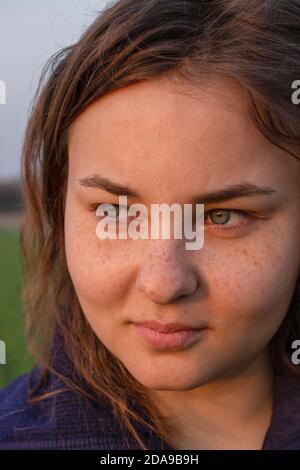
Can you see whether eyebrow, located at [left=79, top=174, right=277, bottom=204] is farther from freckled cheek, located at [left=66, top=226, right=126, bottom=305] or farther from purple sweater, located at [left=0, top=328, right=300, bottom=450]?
purple sweater, located at [left=0, top=328, right=300, bottom=450]

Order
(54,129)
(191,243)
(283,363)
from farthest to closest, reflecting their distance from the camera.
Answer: (283,363) < (54,129) < (191,243)

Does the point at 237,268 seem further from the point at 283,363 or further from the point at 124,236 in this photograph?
the point at 283,363

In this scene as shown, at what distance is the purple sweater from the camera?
5.14 feet

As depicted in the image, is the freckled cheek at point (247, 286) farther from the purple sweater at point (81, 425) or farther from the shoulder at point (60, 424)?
the shoulder at point (60, 424)

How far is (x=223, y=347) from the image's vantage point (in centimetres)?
142

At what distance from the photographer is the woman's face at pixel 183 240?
4.26 feet

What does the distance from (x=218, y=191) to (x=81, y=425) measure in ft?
2.28

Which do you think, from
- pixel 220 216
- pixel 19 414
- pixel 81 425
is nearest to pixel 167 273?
pixel 220 216

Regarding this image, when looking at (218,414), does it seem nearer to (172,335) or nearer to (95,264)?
(172,335)

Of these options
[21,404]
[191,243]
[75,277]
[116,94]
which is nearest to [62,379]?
[21,404]

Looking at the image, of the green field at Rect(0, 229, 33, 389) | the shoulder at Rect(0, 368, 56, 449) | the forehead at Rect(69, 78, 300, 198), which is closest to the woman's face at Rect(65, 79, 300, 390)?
the forehead at Rect(69, 78, 300, 198)

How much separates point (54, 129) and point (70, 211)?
0.79 feet

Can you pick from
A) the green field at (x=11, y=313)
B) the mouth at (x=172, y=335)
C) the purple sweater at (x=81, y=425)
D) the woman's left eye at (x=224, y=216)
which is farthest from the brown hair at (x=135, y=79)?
the green field at (x=11, y=313)

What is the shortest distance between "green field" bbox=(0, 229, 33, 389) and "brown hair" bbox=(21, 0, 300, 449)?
15.8 inches
